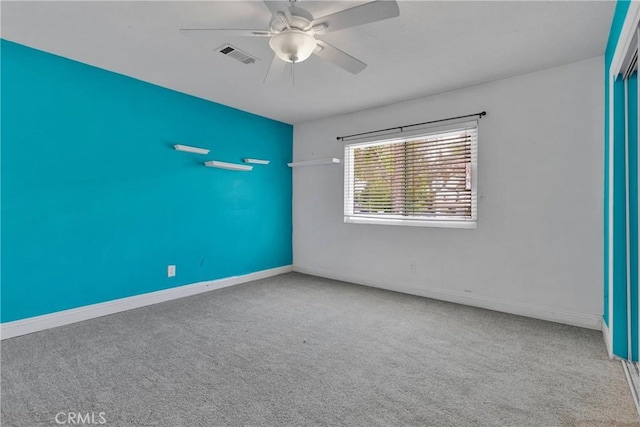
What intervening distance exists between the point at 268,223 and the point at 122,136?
7.17ft

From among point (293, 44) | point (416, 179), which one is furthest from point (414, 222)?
point (293, 44)

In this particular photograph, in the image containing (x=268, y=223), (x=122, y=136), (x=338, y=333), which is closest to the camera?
(x=338, y=333)

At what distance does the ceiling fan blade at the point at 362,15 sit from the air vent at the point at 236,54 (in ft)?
3.52

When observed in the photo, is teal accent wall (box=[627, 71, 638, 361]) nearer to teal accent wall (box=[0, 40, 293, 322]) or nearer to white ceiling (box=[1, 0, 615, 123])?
white ceiling (box=[1, 0, 615, 123])

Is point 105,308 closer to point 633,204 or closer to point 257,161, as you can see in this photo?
point 257,161

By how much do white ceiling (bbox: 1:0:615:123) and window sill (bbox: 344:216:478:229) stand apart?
4.82ft

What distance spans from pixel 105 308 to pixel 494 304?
3878 mm

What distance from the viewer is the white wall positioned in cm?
284

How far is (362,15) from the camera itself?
175cm

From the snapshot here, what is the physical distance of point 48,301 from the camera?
9.24 ft

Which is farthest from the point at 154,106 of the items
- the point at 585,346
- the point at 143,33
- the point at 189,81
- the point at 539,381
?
the point at 585,346

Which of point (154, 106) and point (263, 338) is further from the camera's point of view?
point (154, 106)

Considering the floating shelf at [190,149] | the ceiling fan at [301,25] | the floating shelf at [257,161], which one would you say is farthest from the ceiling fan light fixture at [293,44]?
the floating shelf at [257,161]

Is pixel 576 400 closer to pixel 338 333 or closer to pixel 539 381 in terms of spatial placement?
pixel 539 381
